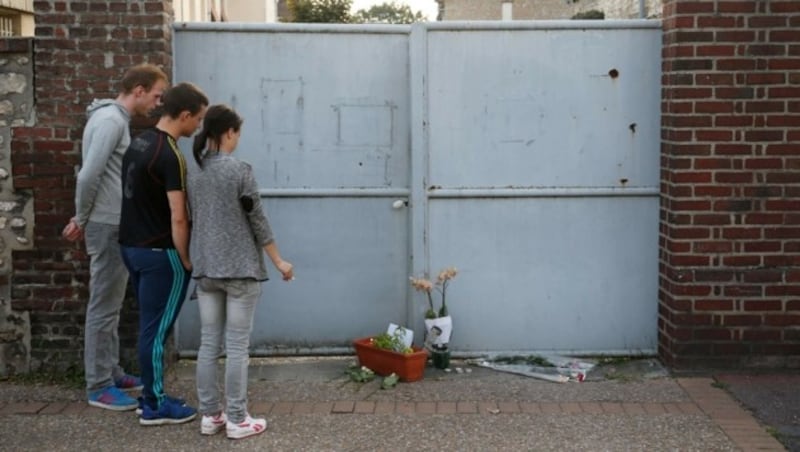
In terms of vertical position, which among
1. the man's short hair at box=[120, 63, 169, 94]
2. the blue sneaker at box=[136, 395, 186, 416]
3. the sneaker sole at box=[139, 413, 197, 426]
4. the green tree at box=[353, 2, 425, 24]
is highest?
the green tree at box=[353, 2, 425, 24]

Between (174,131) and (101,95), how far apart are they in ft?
3.81

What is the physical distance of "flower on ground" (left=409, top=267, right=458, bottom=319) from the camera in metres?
6.41

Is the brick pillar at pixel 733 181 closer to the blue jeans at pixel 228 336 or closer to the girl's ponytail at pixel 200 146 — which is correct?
the blue jeans at pixel 228 336

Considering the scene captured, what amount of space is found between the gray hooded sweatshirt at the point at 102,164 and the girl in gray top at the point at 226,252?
28.3 inches

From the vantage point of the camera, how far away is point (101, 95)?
20.2 ft

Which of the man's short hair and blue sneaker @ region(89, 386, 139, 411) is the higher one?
the man's short hair

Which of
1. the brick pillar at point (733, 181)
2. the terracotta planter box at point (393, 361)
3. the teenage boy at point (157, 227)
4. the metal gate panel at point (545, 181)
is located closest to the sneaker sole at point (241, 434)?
the teenage boy at point (157, 227)

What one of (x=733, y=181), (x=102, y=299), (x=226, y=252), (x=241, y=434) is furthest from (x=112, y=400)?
(x=733, y=181)

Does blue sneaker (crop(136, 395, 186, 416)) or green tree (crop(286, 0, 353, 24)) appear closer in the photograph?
blue sneaker (crop(136, 395, 186, 416))

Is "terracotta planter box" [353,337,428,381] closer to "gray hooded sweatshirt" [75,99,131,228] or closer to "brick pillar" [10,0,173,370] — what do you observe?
"gray hooded sweatshirt" [75,99,131,228]

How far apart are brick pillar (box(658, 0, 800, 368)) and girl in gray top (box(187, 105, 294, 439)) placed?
105 inches

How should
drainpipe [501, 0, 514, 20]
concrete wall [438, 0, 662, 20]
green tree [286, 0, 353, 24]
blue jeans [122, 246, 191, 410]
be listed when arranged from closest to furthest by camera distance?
blue jeans [122, 246, 191, 410] < green tree [286, 0, 353, 24] < concrete wall [438, 0, 662, 20] < drainpipe [501, 0, 514, 20]

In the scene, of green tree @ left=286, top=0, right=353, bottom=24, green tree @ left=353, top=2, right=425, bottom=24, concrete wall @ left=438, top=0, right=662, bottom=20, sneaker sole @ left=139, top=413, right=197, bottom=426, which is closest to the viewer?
sneaker sole @ left=139, top=413, right=197, bottom=426

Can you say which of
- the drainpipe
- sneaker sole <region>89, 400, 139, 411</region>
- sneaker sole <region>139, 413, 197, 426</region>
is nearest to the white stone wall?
sneaker sole <region>89, 400, 139, 411</region>
